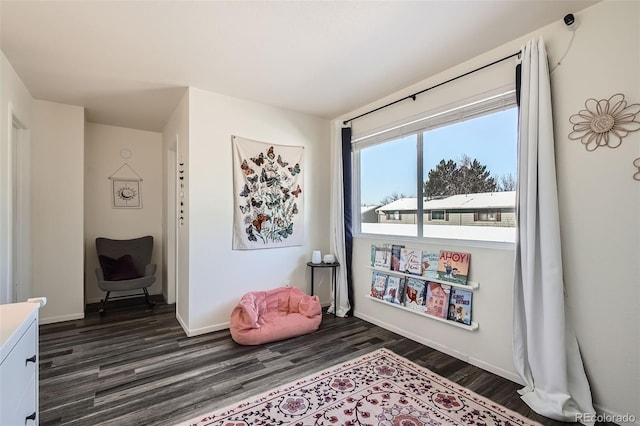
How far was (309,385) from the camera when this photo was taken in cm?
210

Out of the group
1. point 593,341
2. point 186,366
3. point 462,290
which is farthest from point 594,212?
point 186,366

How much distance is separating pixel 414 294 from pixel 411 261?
1.05ft

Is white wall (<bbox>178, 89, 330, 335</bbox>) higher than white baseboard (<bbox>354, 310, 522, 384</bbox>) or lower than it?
higher

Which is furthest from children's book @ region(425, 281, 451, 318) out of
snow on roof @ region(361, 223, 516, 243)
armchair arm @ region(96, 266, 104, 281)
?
armchair arm @ region(96, 266, 104, 281)

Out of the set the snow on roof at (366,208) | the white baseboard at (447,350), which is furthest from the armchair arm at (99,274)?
the snow on roof at (366,208)

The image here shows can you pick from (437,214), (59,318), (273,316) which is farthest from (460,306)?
(59,318)

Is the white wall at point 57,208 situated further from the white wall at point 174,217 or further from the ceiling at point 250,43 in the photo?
the white wall at point 174,217

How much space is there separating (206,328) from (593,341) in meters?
3.17

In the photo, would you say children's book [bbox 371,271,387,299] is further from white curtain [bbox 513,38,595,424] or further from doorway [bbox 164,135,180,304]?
doorway [bbox 164,135,180,304]

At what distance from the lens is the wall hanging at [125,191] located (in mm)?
4254

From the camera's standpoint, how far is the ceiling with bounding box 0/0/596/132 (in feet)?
6.04

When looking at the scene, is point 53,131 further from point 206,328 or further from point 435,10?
point 435,10

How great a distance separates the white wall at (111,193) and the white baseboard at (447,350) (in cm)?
342

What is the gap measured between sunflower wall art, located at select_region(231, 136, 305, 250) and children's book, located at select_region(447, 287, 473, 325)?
1.85 meters
